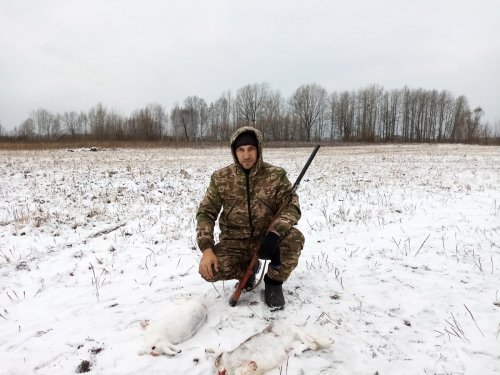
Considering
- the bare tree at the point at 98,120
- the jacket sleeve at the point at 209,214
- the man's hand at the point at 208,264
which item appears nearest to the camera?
the man's hand at the point at 208,264

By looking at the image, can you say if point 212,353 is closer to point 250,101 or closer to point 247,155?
point 247,155

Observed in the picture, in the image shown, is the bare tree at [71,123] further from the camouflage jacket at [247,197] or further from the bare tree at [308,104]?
the camouflage jacket at [247,197]

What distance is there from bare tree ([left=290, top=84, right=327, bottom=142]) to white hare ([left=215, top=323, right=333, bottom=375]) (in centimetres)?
7251

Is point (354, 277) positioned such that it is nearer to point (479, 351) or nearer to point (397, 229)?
point (479, 351)

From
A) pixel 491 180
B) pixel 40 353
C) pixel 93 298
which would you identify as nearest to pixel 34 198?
pixel 93 298

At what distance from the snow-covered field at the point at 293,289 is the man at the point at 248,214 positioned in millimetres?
398

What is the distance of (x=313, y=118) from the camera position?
244 ft

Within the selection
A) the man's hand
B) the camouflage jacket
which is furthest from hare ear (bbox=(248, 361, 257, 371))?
the camouflage jacket

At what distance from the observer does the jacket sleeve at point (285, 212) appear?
10.5 ft

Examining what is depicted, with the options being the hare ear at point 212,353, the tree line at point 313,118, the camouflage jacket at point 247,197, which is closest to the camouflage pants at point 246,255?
the camouflage jacket at point 247,197

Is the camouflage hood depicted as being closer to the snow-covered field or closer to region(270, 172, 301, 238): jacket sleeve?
region(270, 172, 301, 238): jacket sleeve

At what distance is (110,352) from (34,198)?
24.7 feet

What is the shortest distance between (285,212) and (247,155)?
73 cm

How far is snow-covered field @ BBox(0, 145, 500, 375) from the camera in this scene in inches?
106
